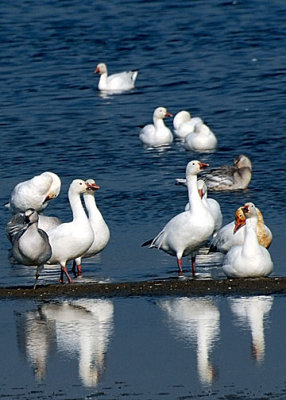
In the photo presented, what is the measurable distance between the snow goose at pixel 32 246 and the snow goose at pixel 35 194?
13.5ft

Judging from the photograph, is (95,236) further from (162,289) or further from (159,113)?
(159,113)

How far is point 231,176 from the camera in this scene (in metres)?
16.8

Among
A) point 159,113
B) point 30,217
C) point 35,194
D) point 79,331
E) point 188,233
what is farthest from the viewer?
point 159,113

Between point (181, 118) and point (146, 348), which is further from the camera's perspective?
point (181, 118)

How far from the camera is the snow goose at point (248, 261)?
1109cm

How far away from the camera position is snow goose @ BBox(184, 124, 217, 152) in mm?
19984

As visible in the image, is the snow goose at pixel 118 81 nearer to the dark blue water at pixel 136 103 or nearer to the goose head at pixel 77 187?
the dark blue water at pixel 136 103

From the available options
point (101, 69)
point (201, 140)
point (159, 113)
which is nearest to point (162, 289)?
point (201, 140)

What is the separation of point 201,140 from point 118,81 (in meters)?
6.85

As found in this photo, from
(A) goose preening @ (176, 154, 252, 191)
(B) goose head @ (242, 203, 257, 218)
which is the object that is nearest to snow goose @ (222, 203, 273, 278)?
(B) goose head @ (242, 203, 257, 218)

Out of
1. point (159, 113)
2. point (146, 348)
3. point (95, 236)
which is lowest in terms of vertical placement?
point (146, 348)

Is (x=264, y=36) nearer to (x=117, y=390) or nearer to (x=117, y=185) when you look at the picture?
(x=117, y=185)

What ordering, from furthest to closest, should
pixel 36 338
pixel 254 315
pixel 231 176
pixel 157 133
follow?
pixel 157 133, pixel 231 176, pixel 254 315, pixel 36 338

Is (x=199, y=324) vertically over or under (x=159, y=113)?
under
